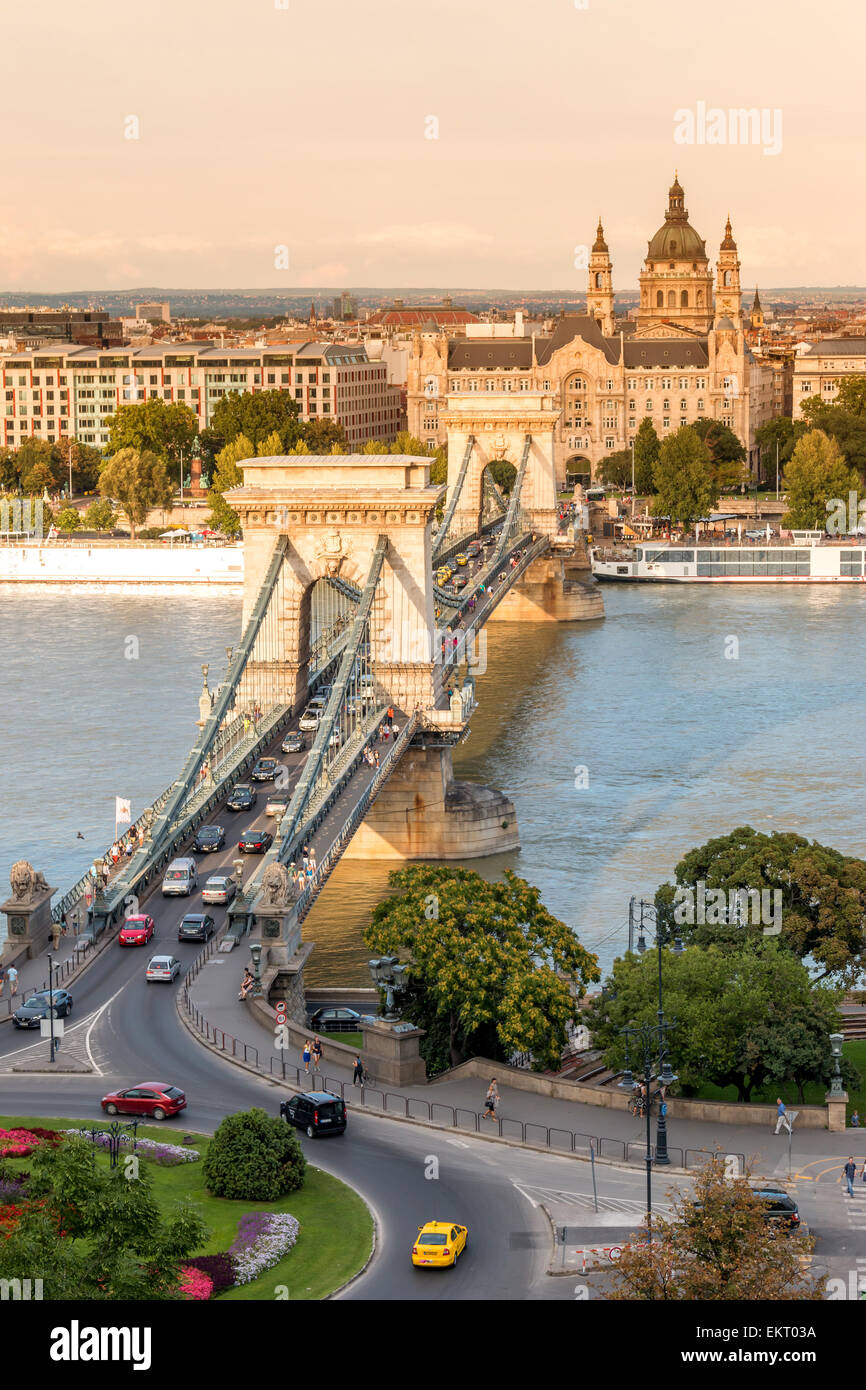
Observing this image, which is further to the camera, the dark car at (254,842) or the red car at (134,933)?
the dark car at (254,842)

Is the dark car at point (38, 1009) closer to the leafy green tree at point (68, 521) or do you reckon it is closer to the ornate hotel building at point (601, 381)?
the leafy green tree at point (68, 521)

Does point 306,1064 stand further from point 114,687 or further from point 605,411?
point 605,411

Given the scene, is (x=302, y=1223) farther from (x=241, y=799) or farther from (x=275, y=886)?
(x=241, y=799)

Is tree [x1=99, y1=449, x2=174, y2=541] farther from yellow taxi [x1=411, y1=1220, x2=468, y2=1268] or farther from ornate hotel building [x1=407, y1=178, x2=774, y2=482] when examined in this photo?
yellow taxi [x1=411, y1=1220, x2=468, y2=1268]

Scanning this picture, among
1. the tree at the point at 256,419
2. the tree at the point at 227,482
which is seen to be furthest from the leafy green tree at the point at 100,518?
the tree at the point at 256,419

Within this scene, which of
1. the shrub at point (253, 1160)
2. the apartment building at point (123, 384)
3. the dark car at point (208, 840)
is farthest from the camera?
the apartment building at point (123, 384)

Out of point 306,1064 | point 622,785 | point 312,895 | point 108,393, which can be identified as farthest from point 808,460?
point 306,1064

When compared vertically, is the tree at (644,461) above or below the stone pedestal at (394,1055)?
above
